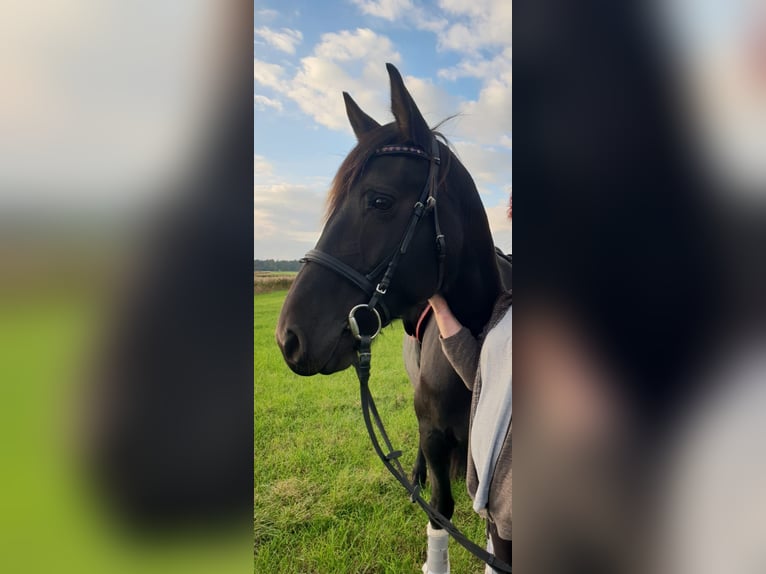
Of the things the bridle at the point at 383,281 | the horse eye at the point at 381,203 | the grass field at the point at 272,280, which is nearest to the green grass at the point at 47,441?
the grass field at the point at 272,280

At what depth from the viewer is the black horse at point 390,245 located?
0.99 metres

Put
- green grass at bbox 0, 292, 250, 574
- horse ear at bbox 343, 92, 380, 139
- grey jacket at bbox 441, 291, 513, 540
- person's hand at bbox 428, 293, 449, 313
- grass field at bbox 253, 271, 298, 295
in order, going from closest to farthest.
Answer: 1. green grass at bbox 0, 292, 250, 574
2. grass field at bbox 253, 271, 298, 295
3. grey jacket at bbox 441, 291, 513, 540
4. horse ear at bbox 343, 92, 380, 139
5. person's hand at bbox 428, 293, 449, 313

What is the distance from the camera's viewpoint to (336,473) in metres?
1.11

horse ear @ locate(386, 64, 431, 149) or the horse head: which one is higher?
horse ear @ locate(386, 64, 431, 149)

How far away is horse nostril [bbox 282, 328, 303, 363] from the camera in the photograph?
97 centimetres

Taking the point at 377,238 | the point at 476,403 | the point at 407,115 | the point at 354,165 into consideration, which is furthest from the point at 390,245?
the point at 476,403

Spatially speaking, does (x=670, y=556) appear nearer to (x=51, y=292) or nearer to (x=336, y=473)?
(x=51, y=292)

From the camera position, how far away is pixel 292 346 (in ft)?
3.23

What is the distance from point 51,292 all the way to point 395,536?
118 cm

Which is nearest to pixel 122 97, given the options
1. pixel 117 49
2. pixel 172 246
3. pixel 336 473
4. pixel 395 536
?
pixel 117 49

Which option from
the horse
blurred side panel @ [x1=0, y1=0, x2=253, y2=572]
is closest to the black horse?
the horse

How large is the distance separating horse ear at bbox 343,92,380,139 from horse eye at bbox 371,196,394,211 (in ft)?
0.58

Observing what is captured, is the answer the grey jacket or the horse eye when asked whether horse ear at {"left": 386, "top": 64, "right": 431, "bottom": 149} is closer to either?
the horse eye

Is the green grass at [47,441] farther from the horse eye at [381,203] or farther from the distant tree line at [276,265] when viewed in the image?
the horse eye at [381,203]
